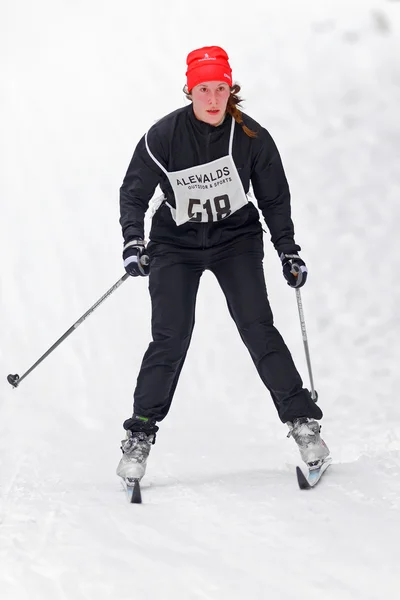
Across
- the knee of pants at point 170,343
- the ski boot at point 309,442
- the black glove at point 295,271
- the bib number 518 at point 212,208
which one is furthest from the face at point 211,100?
the ski boot at point 309,442

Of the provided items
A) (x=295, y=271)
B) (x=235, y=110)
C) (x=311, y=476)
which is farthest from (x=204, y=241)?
(x=311, y=476)

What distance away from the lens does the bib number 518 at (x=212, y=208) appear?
3980 mm

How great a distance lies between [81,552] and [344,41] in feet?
28.4

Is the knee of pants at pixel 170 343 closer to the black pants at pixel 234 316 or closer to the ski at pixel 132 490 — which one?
the black pants at pixel 234 316

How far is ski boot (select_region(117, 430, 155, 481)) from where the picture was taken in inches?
153

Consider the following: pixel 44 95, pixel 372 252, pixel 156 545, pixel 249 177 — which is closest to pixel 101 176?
pixel 44 95

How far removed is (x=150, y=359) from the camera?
157 inches

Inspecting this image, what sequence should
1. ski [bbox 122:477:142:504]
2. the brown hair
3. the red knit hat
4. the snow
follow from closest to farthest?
the snow
ski [bbox 122:477:142:504]
the red knit hat
the brown hair

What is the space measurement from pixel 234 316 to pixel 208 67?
4.04ft

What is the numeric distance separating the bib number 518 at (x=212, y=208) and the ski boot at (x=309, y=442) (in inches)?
43.2

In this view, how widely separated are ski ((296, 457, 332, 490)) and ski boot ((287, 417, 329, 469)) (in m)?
0.02

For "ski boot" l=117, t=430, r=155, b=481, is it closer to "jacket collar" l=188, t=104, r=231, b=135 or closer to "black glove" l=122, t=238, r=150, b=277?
"black glove" l=122, t=238, r=150, b=277

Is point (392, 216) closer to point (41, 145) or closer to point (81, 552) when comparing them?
point (41, 145)

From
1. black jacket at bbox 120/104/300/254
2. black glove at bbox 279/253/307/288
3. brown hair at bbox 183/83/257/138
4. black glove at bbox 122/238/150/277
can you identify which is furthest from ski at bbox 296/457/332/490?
brown hair at bbox 183/83/257/138
